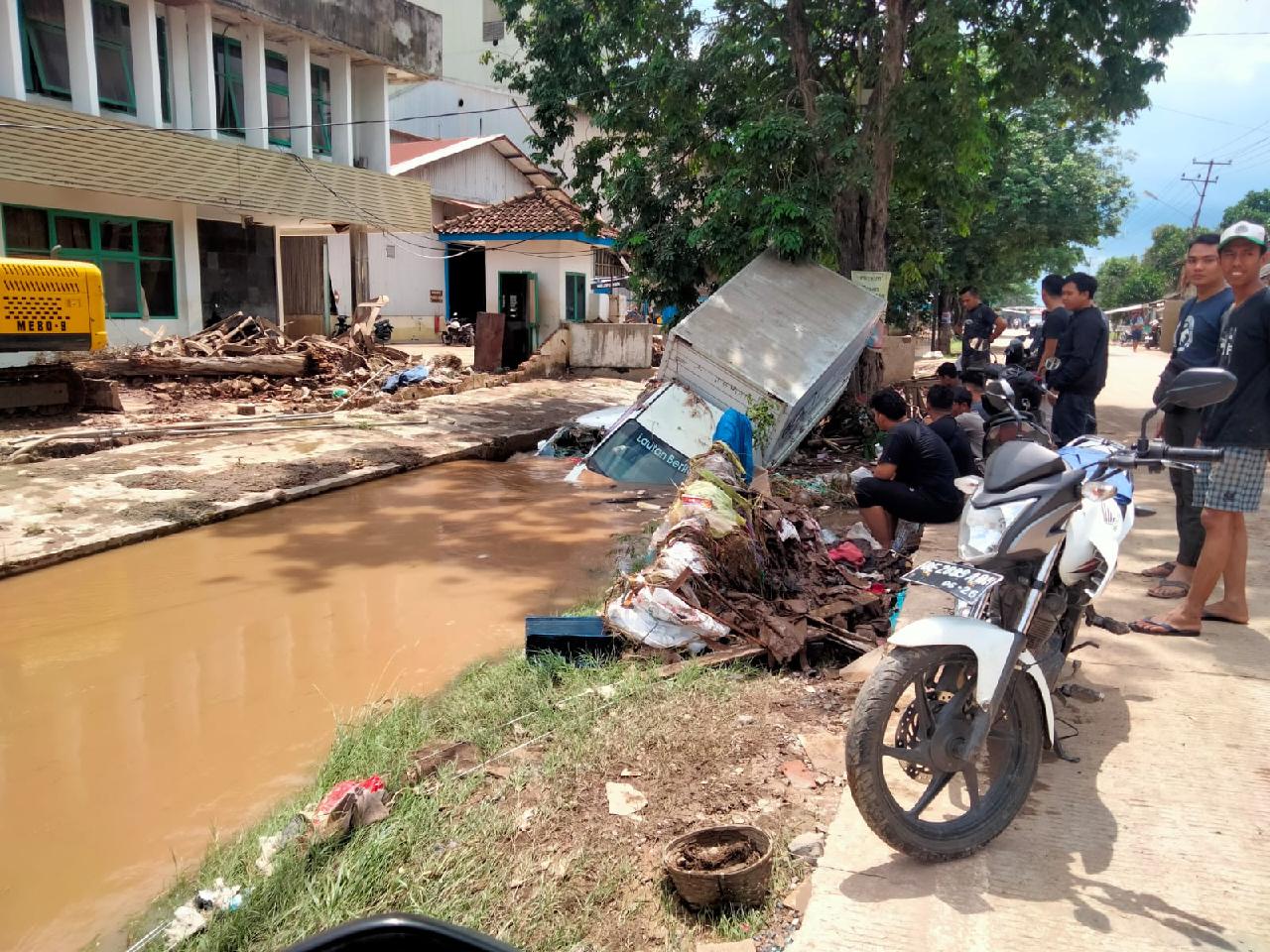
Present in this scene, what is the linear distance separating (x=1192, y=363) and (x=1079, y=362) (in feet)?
4.63

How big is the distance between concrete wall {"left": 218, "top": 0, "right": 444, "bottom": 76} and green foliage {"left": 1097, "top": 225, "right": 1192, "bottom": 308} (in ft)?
169

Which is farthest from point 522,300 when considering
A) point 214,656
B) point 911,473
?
point 911,473

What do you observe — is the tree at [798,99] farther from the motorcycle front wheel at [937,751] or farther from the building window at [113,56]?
the motorcycle front wheel at [937,751]

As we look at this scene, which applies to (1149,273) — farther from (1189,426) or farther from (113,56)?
(1189,426)

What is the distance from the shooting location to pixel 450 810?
11.1 ft

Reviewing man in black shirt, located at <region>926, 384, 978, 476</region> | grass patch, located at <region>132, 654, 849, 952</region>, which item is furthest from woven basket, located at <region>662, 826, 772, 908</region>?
man in black shirt, located at <region>926, 384, 978, 476</region>

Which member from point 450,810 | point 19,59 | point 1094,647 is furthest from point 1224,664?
point 19,59

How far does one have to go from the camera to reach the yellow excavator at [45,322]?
999 centimetres

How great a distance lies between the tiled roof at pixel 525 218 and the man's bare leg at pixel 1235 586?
655 inches

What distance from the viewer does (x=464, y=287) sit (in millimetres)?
28438

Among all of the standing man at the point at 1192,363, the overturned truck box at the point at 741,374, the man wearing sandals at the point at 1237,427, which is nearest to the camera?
the man wearing sandals at the point at 1237,427

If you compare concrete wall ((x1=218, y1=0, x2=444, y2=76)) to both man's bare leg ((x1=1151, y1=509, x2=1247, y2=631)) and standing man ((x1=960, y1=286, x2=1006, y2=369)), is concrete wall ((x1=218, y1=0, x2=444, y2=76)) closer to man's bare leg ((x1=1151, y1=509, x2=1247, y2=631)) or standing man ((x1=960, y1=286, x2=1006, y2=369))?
standing man ((x1=960, y1=286, x2=1006, y2=369))

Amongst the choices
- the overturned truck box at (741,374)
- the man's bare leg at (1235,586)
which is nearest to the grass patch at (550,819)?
the man's bare leg at (1235,586)

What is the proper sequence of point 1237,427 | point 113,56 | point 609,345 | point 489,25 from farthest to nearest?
point 489,25
point 609,345
point 113,56
point 1237,427
